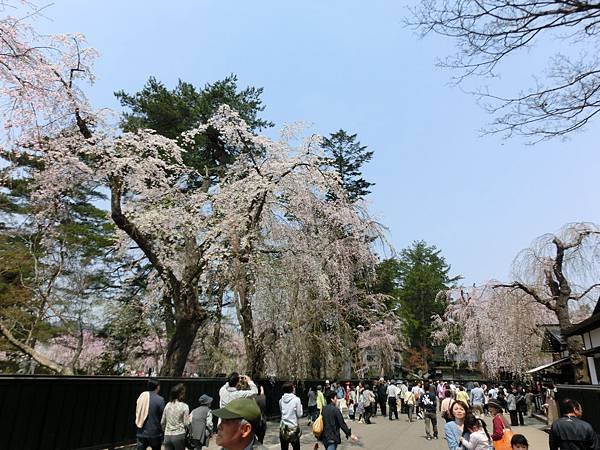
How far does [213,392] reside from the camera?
12.7 m

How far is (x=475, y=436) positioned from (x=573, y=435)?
3.63 ft

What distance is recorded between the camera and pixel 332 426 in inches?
271

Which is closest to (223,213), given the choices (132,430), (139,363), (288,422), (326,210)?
(326,210)

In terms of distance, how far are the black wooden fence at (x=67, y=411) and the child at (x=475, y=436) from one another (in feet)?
21.8

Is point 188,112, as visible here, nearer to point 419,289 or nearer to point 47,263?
point 47,263

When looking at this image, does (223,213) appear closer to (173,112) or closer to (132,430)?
(132,430)

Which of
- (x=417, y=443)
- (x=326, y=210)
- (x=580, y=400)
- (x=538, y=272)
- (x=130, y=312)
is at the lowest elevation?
(x=417, y=443)

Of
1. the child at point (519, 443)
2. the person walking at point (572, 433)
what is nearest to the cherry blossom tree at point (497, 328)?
the person walking at point (572, 433)

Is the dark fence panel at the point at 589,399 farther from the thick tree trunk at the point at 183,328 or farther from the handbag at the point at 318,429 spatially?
the thick tree trunk at the point at 183,328

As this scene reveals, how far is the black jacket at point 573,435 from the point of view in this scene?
4.69 metres

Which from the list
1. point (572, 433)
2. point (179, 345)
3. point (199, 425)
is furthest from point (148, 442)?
point (572, 433)

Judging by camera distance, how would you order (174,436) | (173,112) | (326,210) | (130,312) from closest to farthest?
1. (174,436)
2. (326,210)
3. (173,112)
4. (130,312)

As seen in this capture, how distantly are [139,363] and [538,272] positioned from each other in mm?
24913

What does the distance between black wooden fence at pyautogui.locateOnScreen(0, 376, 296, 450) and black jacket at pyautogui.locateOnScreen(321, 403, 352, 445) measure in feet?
15.3
